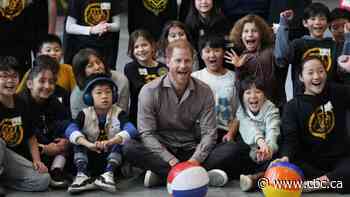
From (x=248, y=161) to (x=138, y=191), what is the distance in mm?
747

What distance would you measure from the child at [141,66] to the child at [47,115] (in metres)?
0.62

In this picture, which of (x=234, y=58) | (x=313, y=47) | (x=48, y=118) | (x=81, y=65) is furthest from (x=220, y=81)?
(x=48, y=118)

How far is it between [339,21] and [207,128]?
5.20ft

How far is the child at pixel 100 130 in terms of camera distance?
13.0ft

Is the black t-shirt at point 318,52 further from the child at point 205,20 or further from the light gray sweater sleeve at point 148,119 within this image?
the light gray sweater sleeve at point 148,119

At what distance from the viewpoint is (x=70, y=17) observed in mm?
4941

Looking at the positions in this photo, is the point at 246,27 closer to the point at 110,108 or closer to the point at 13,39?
the point at 110,108

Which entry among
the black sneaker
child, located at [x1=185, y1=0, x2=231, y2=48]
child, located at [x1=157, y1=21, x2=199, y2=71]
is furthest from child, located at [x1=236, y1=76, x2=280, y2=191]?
the black sneaker

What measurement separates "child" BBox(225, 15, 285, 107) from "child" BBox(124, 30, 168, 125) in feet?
1.81

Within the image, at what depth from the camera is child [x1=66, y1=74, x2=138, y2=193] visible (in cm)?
397

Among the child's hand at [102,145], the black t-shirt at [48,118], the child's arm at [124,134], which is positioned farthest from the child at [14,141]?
the child's arm at [124,134]

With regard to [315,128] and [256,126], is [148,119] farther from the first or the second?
[315,128]

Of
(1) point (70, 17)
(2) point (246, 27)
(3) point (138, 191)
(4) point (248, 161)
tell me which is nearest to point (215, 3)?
(2) point (246, 27)

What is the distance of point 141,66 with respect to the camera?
468 centimetres
